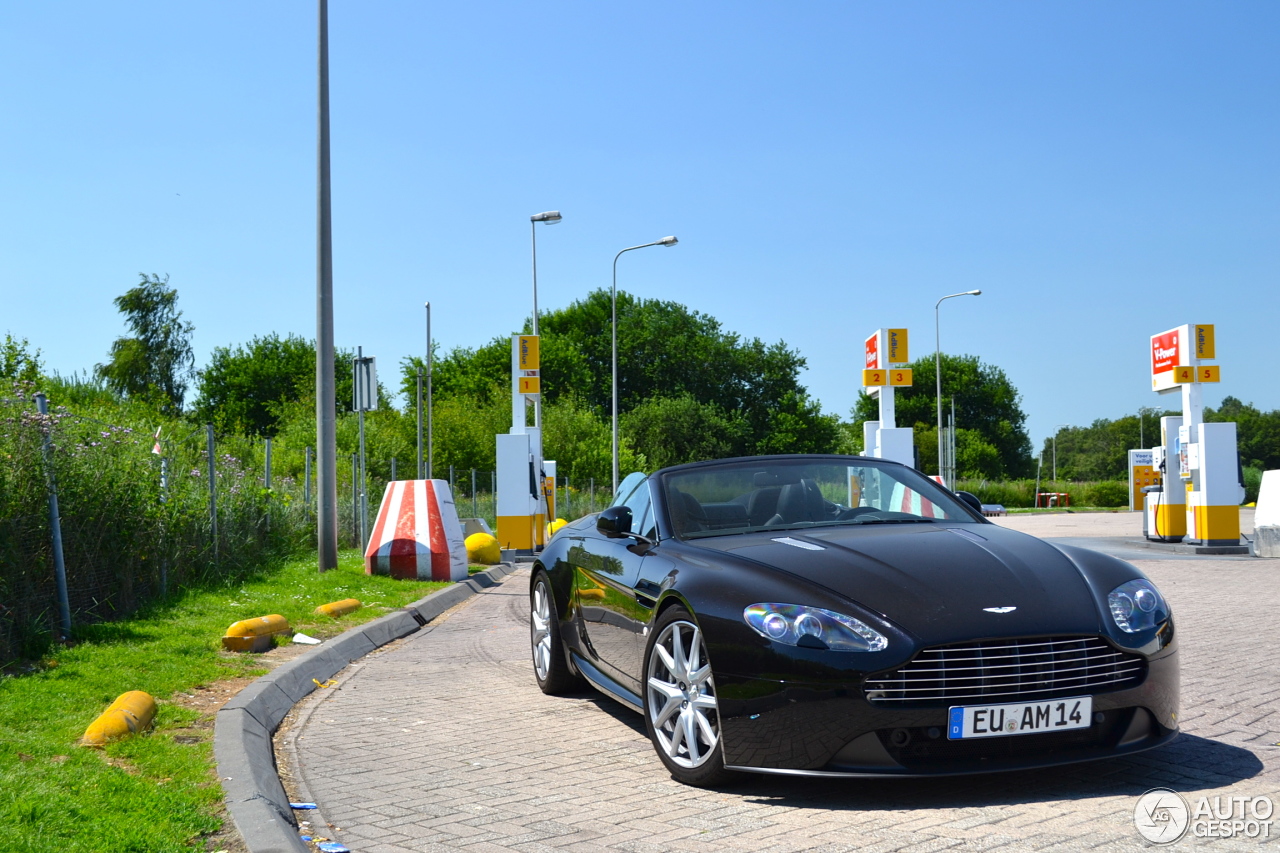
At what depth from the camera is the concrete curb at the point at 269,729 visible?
399 cm

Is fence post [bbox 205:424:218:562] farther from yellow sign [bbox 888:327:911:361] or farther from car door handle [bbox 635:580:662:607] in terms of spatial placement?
yellow sign [bbox 888:327:911:361]

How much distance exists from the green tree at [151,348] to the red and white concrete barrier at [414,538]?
5199 cm

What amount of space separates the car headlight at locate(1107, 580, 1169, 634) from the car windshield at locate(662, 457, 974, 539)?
118cm

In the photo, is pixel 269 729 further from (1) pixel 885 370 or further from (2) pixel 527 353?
(1) pixel 885 370

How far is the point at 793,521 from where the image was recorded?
560 centimetres

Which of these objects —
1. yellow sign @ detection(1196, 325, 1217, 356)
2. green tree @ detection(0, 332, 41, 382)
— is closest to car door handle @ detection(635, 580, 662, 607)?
yellow sign @ detection(1196, 325, 1217, 356)

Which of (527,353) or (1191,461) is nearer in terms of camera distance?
(1191,461)

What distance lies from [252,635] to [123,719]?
2.88 m

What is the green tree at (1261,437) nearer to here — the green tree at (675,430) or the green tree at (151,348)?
the green tree at (675,430)

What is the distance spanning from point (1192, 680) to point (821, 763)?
3678 mm

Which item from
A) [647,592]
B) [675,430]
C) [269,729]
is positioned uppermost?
[675,430]

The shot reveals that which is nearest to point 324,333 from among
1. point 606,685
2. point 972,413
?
→ point 606,685

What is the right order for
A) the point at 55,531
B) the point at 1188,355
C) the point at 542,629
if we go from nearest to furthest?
the point at 542,629, the point at 55,531, the point at 1188,355

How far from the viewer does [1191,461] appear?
21.1 m
